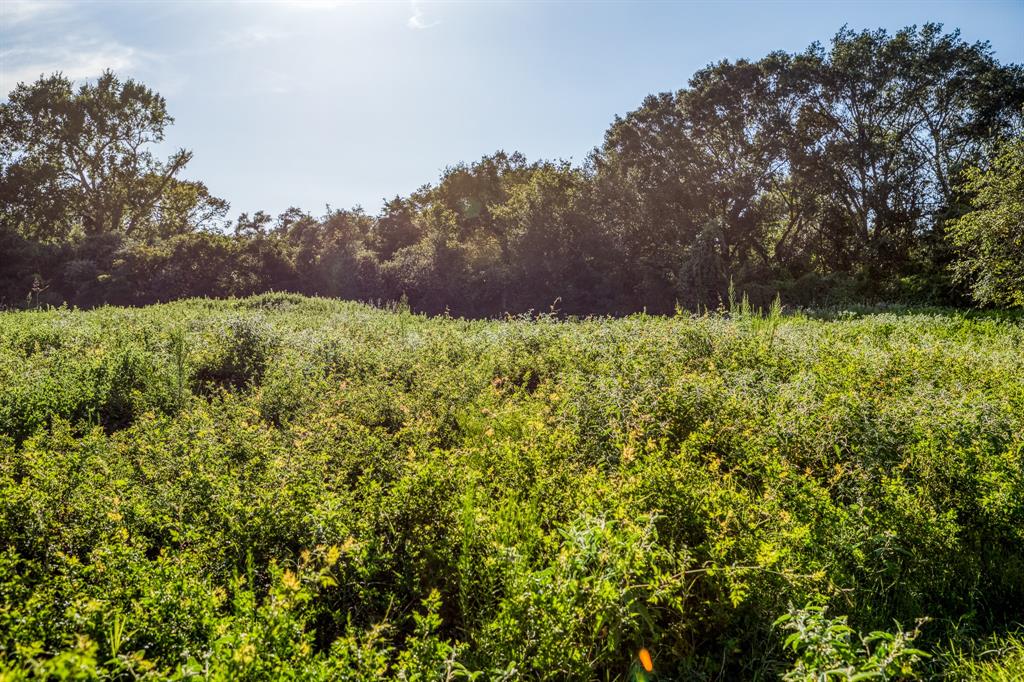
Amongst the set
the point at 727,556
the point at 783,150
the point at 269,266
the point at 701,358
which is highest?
the point at 783,150

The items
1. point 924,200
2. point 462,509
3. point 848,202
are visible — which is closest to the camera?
point 462,509

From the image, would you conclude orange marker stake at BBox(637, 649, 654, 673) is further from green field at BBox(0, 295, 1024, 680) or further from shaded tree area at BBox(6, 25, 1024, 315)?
shaded tree area at BBox(6, 25, 1024, 315)

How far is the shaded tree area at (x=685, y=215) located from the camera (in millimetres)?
21984

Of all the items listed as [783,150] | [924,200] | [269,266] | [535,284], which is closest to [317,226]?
[269,266]

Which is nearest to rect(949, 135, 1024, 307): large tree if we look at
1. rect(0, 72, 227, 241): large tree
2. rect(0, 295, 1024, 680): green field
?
rect(0, 295, 1024, 680): green field

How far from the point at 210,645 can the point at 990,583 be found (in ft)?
14.2

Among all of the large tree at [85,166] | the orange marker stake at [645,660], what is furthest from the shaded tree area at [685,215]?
the orange marker stake at [645,660]

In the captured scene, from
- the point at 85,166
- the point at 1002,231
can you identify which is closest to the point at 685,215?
the point at 1002,231

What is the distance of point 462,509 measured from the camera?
11.3 ft

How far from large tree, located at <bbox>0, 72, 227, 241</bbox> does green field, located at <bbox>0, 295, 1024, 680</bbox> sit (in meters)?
36.7

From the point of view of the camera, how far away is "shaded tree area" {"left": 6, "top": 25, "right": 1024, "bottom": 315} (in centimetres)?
2198

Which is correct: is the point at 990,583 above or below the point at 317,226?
below

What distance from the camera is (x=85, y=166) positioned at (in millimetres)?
37875

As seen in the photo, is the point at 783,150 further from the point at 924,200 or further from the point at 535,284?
the point at 535,284
